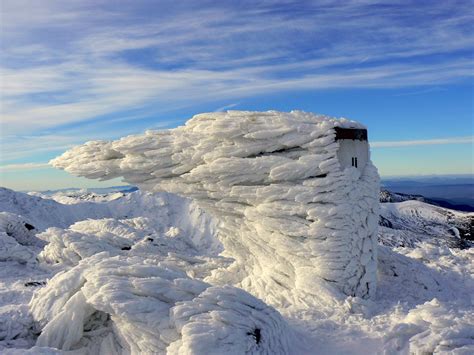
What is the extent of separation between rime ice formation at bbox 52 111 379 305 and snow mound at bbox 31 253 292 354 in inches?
142

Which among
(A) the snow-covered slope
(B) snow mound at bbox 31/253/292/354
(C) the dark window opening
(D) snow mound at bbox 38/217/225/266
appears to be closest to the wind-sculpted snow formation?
(B) snow mound at bbox 31/253/292/354

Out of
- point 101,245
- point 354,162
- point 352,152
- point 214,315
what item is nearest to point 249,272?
point 354,162

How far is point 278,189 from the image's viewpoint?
14.5 metres

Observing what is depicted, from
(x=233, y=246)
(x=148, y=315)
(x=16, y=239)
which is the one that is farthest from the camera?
(x=16, y=239)

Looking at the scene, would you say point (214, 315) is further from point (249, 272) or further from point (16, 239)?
point (16, 239)

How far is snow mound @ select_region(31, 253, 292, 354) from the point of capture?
32.4 feet

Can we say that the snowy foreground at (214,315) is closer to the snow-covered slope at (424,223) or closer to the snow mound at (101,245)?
the snow mound at (101,245)

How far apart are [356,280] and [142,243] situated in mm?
11441

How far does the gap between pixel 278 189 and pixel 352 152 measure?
8.15ft

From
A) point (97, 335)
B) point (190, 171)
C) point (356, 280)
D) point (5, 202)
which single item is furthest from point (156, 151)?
point (5, 202)

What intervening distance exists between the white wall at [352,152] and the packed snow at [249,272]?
30cm

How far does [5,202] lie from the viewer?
229 feet

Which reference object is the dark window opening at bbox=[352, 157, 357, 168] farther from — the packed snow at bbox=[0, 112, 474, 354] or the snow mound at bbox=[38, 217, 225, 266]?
the snow mound at bbox=[38, 217, 225, 266]

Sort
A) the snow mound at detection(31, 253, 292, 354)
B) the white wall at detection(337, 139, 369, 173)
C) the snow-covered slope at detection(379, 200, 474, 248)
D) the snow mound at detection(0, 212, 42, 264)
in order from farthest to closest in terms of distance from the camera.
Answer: the snow-covered slope at detection(379, 200, 474, 248) → the snow mound at detection(0, 212, 42, 264) → the white wall at detection(337, 139, 369, 173) → the snow mound at detection(31, 253, 292, 354)
